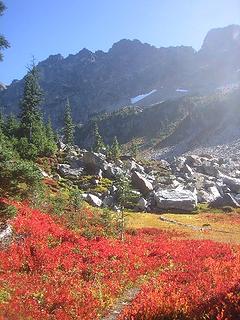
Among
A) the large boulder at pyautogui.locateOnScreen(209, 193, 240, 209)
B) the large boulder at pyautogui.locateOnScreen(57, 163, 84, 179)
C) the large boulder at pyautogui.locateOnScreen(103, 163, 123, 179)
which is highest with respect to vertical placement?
the large boulder at pyautogui.locateOnScreen(57, 163, 84, 179)

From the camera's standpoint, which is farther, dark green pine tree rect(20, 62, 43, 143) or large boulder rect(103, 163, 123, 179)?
dark green pine tree rect(20, 62, 43, 143)

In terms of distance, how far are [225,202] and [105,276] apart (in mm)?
49306

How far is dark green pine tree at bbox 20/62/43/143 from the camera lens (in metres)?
78.5

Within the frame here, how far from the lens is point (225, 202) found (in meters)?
68.0

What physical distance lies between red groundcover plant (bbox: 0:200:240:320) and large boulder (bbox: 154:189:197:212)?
30.9 metres

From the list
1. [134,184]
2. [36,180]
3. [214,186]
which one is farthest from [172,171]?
[36,180]

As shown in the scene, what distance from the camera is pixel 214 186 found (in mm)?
77688

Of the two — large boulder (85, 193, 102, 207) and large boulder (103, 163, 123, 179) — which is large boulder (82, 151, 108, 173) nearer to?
large boulder (103, 163, 123, 179)

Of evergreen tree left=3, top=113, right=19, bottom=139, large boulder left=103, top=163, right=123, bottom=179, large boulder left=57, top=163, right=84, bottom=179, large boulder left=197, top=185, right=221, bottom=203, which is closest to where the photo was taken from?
large boulder left=197, top=185, right=221, bottom=203

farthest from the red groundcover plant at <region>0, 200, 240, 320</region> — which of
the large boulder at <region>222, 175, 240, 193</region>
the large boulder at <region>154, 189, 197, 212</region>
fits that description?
the large boulder at <region>222, 175, 240, 193</region>

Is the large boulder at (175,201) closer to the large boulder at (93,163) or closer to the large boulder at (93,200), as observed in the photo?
the large boulder at (93,200)

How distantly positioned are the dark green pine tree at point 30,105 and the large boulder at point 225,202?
3423cm

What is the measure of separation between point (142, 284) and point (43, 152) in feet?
204

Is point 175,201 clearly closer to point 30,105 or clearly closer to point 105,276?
point 30,105
